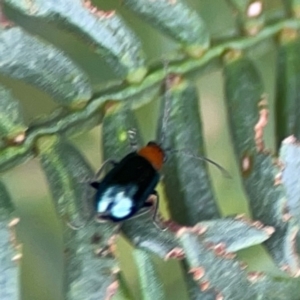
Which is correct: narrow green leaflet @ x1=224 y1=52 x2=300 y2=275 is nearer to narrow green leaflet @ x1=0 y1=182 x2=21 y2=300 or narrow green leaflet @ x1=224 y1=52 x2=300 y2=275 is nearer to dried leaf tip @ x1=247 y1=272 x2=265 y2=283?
dried leaf tip @ x1=247 y1=272 x2=265 y2=283

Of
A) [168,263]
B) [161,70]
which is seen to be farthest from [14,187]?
[161,70]

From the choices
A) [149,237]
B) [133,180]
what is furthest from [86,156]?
[149,237]

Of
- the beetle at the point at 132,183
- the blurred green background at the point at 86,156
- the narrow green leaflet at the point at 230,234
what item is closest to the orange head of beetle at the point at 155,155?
the beetle at the point at 132,183

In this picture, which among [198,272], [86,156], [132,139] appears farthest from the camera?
[86,156]

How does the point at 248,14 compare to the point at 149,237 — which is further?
the point at 248,14

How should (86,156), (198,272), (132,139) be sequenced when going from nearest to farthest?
(198,272)
(132,139)
(86,156)

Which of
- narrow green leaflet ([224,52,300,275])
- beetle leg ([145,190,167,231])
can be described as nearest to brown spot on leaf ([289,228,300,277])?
narrow green leaflet ([224,52,300,275])

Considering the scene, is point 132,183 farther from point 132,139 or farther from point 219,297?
point 219,297
